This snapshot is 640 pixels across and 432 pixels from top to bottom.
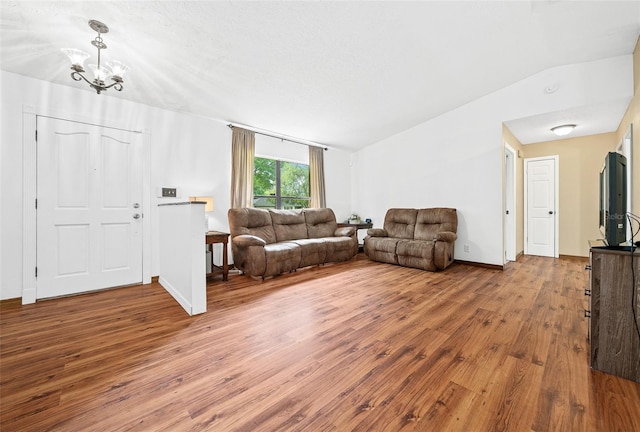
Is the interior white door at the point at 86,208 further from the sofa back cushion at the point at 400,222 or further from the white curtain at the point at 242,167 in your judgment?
the sofa back cushion at the point at 400,222

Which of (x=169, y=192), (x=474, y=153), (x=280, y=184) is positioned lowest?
(x=169, y=192)

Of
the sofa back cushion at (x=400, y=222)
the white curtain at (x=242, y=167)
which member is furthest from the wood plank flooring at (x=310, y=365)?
the sofa back cushion at (x=400, y=222)

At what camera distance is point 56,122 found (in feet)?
9.71

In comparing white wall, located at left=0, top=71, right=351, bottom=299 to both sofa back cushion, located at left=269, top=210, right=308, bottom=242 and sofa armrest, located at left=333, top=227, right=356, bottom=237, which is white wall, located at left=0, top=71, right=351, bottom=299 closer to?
sofa back cushion, located at left=269, top=210, right=308, bottom=242

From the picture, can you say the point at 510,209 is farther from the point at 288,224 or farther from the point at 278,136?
the point at 278,136

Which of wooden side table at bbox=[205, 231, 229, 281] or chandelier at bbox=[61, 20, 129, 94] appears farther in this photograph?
wooden side table at bbox=[205, 231, 229, 281]

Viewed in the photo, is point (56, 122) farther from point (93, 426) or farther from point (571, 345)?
point (571, 345)

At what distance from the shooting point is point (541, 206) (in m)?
5.36

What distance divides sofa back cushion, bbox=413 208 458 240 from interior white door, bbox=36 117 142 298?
445 centimetres

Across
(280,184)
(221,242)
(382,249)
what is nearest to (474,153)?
(382,249)

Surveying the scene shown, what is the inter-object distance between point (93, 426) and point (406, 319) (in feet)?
7.01

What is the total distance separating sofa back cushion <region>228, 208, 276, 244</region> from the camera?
400 cm

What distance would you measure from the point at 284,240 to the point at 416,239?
239 centimetres

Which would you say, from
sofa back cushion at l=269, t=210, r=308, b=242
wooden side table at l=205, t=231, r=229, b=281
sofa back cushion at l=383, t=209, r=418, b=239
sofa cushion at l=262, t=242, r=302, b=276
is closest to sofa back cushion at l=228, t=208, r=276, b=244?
sofa back cushion at l=269, t=210, r=308, b=242
